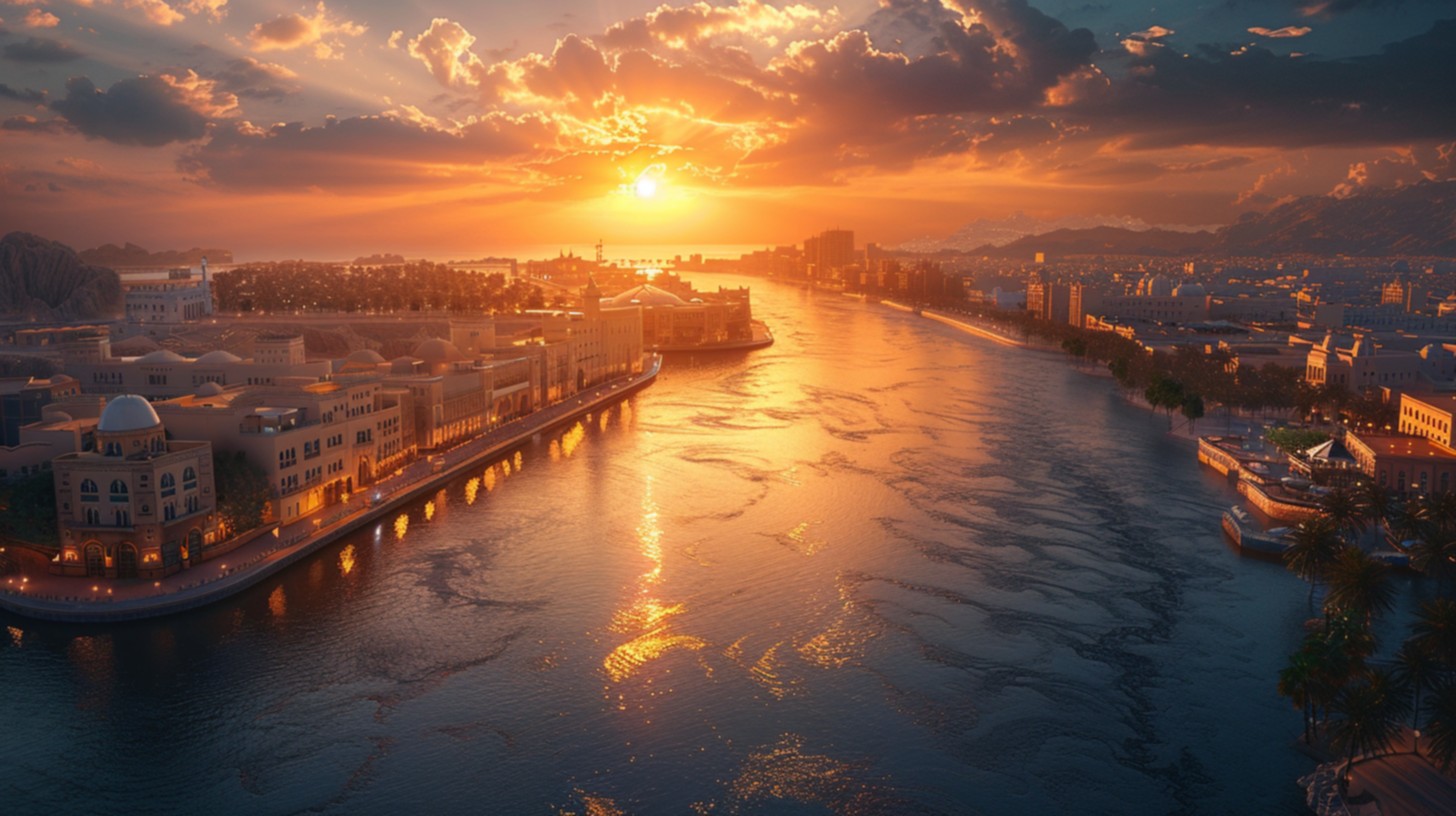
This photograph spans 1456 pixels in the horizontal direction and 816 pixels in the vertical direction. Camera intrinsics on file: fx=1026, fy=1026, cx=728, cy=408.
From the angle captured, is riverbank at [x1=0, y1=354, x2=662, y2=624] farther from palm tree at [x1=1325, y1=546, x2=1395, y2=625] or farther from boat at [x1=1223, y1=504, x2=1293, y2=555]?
boat at [x1=1223, y1=504, x2=1293, y2=555]

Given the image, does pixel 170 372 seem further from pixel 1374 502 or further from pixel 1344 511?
pixel 1374 502

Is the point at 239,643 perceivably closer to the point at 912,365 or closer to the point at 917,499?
the point at 917,499

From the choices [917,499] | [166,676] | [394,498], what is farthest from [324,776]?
[917,499]

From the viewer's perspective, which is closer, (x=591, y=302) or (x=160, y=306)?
(x=591, y=302)

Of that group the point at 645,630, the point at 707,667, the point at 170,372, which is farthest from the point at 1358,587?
the point at 170,372

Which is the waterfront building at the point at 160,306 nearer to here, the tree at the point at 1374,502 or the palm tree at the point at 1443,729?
the tree at the point at 1374,502

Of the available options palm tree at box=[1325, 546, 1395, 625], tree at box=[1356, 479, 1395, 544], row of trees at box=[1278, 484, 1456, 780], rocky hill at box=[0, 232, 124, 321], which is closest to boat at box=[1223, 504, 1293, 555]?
tree at box=[1356, 479, 1395, 544]
